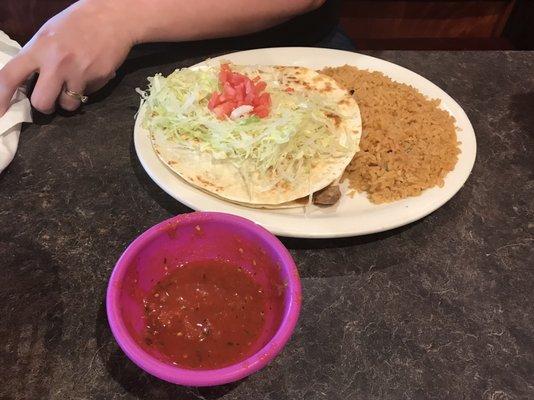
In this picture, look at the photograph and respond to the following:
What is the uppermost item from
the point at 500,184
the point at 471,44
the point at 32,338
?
the point at 500,184

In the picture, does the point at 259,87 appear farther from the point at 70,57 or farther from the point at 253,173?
the point at 70,57

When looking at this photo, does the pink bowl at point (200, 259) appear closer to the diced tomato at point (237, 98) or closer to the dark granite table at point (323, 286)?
the dark granite table at point (323, 286)

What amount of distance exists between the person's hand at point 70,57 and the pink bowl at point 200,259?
845 millimetres

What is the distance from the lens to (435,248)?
1331mm

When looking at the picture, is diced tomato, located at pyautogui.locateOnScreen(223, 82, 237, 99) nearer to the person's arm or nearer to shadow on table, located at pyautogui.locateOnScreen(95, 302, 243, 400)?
the person's arm

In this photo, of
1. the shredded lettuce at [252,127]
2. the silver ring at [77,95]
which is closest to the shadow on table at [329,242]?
the shredded lettuce at [252,127]

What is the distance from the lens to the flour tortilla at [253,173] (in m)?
1.34

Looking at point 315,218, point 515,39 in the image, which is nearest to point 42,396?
point 315,218

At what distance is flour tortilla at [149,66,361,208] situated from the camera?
52.8 inches

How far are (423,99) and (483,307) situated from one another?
A: 2.44 ft

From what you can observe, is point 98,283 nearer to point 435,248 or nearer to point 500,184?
point 435,248

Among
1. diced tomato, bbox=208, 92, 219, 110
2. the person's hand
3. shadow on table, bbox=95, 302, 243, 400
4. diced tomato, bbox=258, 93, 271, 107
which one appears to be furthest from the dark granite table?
diced tomato, bbox=258, 93, 271, 107

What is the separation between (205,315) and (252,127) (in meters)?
0.71

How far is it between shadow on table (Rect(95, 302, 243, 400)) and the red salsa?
0.17 m
